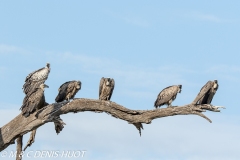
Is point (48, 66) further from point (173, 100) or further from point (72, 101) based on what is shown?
point (173, 100)

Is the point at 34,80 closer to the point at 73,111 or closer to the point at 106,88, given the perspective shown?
the point at 73,111

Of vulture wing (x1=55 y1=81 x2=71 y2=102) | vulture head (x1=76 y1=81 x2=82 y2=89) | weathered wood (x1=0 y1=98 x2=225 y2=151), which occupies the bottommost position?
weathered wood (x1=0 y1=98 x2=225 y2=151)

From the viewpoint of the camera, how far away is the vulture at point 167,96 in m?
21.2

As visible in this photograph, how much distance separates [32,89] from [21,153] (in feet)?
6.08

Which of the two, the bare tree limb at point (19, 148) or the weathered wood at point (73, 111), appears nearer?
the weathered wood at point (73, 111)

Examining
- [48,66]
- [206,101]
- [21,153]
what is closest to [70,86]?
[48,66]

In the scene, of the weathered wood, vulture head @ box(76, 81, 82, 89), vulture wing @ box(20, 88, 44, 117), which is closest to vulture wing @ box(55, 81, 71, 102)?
vulture head @ box(76, 81, 82, 89)

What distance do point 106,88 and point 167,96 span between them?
1.92 metres

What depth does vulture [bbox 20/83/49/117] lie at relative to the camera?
1886cm

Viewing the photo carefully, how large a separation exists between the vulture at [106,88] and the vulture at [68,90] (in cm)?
68

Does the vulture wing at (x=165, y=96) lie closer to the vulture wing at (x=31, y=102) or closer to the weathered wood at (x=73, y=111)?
the weathered wood at (x=73, y=111)

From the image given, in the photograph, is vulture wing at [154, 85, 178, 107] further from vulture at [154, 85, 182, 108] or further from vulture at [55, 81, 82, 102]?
vulture at [55, 81, 82, 102]

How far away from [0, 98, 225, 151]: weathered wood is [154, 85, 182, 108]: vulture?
2143mm

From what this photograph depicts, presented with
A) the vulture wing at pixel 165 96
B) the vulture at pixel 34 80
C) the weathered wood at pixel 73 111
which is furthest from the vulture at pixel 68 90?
the vulture wing at pixel 165 96
